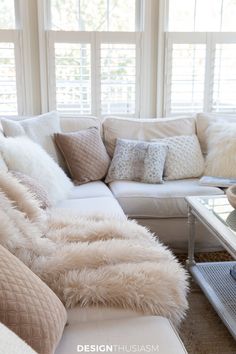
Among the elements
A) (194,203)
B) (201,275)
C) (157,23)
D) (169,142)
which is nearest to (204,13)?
(157,23)

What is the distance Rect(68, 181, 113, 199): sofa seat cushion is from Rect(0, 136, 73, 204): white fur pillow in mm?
68

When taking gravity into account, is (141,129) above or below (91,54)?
below

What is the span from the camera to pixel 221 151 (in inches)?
107

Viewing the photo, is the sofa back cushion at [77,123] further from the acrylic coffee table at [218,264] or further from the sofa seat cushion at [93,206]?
the acrylic coffee table at [218,264]

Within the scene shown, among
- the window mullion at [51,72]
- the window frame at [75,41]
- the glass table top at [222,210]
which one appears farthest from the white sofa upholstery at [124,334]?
the window mullion at [51,72]

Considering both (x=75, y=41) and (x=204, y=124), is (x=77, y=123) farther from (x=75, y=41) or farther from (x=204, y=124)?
(x=204, y=124)

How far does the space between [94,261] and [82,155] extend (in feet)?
4.59

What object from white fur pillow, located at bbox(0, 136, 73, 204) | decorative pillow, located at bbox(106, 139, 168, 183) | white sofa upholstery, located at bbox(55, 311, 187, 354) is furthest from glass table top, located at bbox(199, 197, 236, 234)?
white fur pillow, located at bbox(0, 136, 73, 204)

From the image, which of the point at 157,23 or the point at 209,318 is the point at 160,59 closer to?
the point at 157,23

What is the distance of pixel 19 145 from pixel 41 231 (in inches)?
33.8

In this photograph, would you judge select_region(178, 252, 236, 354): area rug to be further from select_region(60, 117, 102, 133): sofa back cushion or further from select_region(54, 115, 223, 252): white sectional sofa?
select_region(60, 117, 102, 133): sofa back cushion

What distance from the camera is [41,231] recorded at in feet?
5.03

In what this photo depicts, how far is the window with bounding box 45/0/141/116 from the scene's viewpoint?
3195 mm

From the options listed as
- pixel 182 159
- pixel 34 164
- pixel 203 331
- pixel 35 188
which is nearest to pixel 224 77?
pixel 182 159
